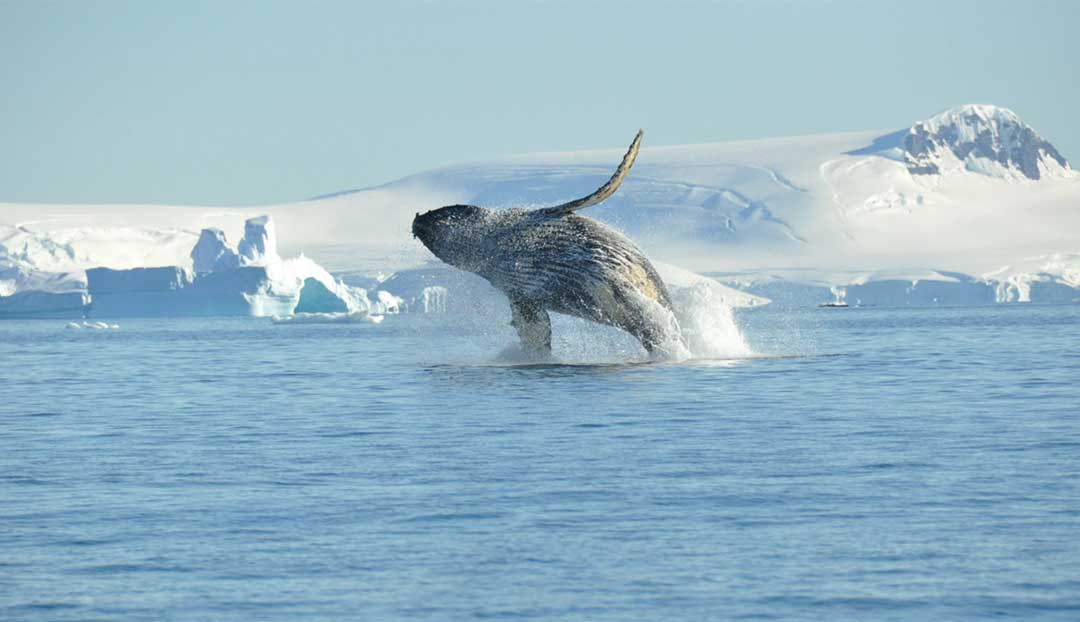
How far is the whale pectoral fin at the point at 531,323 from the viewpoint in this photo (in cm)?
2131

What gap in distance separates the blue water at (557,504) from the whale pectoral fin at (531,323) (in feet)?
5.22

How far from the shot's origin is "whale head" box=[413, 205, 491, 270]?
21.0m

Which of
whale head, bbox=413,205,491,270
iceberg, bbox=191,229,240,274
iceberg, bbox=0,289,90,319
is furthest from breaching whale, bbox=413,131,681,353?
iceberg, bbox=0,289,90,319

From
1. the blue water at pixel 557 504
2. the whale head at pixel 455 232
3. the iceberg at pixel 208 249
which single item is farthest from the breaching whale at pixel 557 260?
the iceberg at pixel 208 249

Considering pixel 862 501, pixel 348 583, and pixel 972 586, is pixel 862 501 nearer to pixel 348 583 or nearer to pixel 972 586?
pixel 972 586

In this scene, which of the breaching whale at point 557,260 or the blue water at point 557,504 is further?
the breaching whale at point 557,260

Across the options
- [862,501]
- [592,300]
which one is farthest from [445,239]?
[862,501]

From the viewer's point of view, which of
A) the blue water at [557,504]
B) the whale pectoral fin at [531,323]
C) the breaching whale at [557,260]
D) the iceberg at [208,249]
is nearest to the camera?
the blue water at [557,504]

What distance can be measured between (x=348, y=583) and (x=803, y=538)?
2.62 meters

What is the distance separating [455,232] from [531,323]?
167 cm

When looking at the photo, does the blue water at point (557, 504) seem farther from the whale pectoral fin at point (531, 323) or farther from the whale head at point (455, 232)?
the whale head at point (455, 232)

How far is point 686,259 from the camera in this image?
185 m

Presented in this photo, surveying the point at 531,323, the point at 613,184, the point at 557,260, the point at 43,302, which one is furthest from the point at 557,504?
the point at 43,302

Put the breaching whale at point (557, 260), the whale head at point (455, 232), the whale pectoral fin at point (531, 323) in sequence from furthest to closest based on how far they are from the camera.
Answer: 1. the whale pectoral fin at point (531, 323)
2. the whale head at point (455, 232)
3. the breaching whale at point (557, 260)
